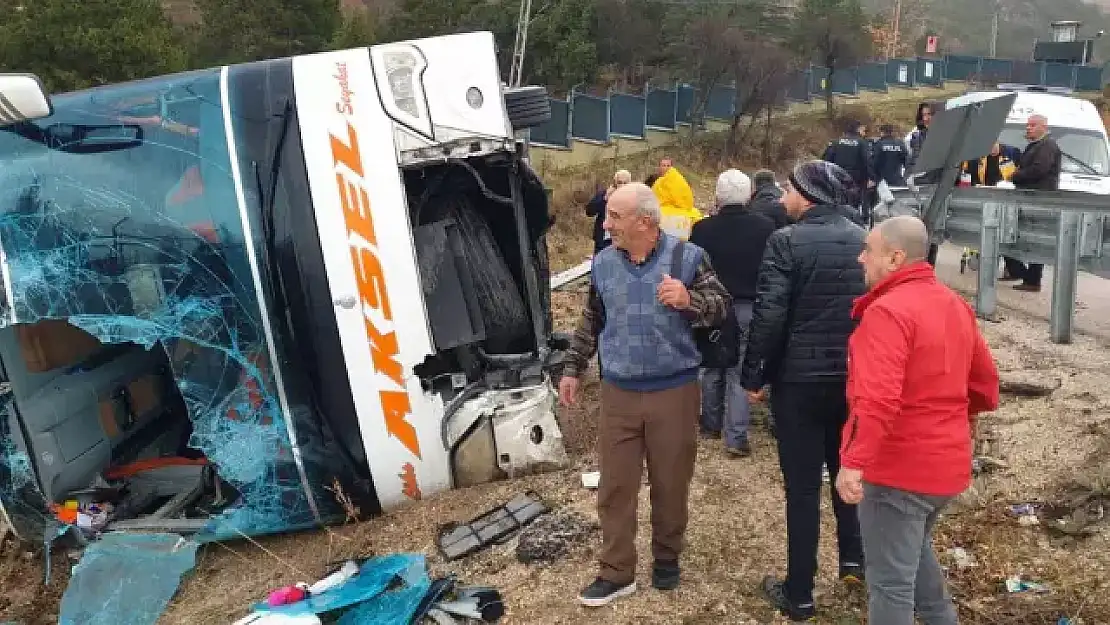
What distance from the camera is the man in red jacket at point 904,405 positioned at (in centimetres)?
252

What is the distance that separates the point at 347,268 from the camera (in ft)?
13.3

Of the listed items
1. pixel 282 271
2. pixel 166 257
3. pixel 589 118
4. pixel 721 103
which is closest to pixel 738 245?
pixel 282 271

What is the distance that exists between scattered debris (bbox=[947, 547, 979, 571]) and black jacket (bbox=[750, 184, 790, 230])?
216cm

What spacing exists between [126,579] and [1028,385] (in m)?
5.42

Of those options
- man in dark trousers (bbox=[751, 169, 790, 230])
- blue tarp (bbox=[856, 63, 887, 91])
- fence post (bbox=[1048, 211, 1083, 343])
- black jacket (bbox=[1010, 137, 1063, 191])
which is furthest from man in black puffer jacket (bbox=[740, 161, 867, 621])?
blue tarp (bbox=[856, 63, 887, 91])

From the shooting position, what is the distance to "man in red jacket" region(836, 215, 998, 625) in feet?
8.27

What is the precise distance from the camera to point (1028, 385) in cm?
533

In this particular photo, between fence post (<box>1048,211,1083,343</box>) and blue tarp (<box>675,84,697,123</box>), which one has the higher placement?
blue tarp (<box>675,84,697,123</box>)

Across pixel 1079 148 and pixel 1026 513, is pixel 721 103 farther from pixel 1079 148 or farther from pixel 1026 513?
pixel 1026 513

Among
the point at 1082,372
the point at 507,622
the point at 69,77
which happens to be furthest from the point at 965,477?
the point at 69,77

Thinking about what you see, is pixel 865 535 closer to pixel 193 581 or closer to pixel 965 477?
pixel 965 477

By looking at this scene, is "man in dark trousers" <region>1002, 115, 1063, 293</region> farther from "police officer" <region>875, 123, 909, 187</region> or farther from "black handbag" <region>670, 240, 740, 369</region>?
"black handbag" <region>670, 240, 740, 369</region>

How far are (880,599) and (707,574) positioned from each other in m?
1.09

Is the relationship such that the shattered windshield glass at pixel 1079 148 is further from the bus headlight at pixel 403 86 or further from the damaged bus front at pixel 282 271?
the bus headlight at pixel 403 86
